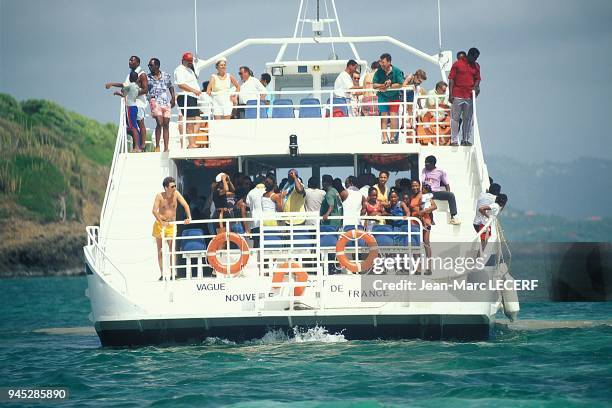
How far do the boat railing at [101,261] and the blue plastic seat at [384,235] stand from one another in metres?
3.69

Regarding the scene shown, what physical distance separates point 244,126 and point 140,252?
2656 millimetres

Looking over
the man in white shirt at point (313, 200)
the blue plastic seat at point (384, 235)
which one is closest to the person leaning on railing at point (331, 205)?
the man in white shirt at point (313, 200)

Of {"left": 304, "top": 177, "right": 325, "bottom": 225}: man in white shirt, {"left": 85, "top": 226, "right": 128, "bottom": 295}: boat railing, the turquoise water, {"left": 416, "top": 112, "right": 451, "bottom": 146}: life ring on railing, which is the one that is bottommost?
the turquoise water

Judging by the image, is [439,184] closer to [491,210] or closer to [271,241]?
[491,210]

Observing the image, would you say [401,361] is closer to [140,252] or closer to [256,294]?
[256,294]

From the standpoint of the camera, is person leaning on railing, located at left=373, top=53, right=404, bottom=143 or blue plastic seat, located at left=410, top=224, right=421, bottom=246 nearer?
blue plastic seat, located at left=410, top=224, right=421, bottom=246

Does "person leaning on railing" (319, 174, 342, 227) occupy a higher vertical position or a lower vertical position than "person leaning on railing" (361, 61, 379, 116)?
lower

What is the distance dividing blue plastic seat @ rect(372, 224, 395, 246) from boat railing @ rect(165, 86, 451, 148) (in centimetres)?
208

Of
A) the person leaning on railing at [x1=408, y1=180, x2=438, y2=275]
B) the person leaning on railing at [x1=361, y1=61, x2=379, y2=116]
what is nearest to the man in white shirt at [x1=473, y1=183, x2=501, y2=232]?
the person leaning on railing at [x1=408, y1=180, x2=438, y2=275]

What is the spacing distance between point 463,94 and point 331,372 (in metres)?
6.52

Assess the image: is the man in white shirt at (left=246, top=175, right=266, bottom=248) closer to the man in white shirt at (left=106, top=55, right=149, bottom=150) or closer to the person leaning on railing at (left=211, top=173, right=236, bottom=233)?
the person leaning on railing at (left=211, top=173, right=236, bottom=233)

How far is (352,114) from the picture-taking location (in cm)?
2239

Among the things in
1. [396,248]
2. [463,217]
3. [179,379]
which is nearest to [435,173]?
[463,217]

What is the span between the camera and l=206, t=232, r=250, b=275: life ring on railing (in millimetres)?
18734
